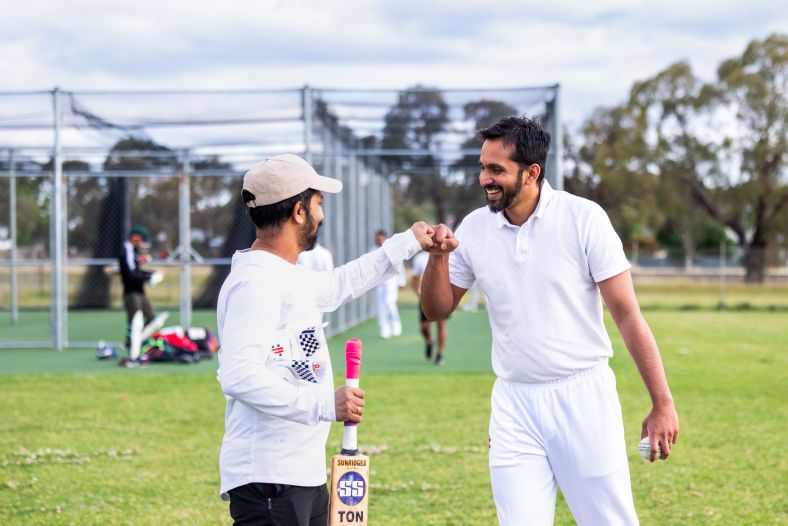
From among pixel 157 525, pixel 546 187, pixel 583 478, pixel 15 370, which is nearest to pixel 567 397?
pixel 583 478

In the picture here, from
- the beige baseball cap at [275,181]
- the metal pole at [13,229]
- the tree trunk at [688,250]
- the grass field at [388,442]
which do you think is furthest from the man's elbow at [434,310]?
the tree trunk at [688,250]

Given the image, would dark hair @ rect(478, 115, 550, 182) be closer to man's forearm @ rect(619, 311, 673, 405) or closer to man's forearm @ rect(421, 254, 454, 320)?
man's forearm @ rect(421, 254, 454, 320)

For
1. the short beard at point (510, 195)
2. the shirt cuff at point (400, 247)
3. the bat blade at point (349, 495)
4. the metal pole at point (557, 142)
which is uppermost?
the metal pole at point (557, 142)

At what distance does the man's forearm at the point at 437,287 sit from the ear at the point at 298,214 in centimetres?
76

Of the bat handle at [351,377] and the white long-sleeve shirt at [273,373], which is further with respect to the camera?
the bat handle at [351,377]

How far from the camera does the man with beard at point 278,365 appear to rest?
2.98m

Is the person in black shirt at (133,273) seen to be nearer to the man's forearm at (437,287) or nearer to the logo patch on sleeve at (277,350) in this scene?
the man's forearm at (437,287)

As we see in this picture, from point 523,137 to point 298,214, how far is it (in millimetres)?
1040

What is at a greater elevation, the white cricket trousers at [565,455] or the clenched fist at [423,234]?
the clenched fist at [423,234]

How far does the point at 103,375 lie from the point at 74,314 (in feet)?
44.3

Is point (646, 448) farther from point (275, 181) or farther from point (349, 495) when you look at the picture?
point (275, 181)

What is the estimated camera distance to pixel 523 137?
12.5 feet

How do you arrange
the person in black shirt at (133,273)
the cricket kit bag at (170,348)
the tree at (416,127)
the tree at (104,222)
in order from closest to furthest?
the person in black shirt at (133,273) < the cricket kit bag at (170,348) < the tree at (416,127) < the tree at (104,222)

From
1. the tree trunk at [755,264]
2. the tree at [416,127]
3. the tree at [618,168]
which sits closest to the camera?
the tree at [416,127]
